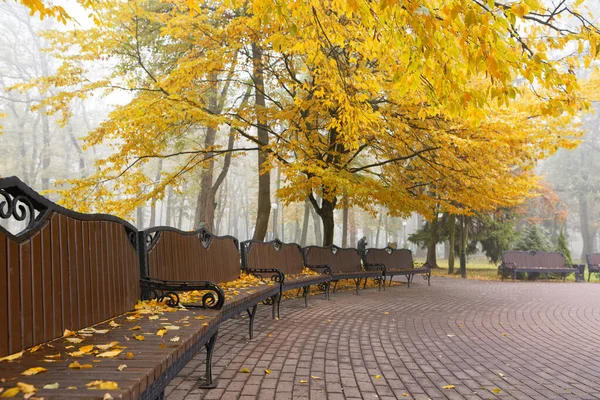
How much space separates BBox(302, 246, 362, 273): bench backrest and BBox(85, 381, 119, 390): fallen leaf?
8572 mm

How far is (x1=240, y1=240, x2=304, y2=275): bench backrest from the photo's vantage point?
26.9 feet

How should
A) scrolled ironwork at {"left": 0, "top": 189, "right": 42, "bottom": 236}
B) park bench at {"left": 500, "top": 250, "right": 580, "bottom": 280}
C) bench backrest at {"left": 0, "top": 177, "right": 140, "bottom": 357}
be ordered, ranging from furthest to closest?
park bench at {"left": 500, "top": 250, "right": 580, "bottom": 280} → scrolled ironwork at {"left": 0, "top": 189, "right": 42, "bottom": 236} → bench backrest at {"left": 0, "top": 177, "right": 140, "bottom": 357}

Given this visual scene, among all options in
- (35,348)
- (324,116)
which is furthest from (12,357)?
(324,116)

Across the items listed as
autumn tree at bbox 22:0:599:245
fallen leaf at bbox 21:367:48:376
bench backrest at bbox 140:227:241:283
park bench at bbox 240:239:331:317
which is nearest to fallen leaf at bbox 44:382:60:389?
fallen leaf at bbox 21:367:48:376

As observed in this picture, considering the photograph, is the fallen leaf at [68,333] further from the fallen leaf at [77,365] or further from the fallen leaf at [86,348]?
the fallen leaf at [77,365]

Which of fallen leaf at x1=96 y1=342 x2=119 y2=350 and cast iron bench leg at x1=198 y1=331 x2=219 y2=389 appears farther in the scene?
cast iron bench leg at x1=198 y1=331 x2=219 y2=389

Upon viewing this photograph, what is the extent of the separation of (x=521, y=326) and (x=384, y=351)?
314 centimetres

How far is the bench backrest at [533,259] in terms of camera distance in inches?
707

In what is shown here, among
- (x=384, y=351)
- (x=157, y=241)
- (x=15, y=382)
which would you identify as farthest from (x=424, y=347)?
(x=15, y=382)

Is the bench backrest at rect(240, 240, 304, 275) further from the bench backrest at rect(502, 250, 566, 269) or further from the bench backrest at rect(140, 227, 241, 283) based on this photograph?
the bench backrest at rect(502, 250, 566, 269)

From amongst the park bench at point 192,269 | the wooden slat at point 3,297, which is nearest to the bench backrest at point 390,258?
the park bench at point 192,269

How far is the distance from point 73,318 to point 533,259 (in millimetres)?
18484

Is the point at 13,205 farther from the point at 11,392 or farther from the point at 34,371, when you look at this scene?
the point at 11,392

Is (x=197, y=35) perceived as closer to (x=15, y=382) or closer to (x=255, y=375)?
(x=255, y=375)
